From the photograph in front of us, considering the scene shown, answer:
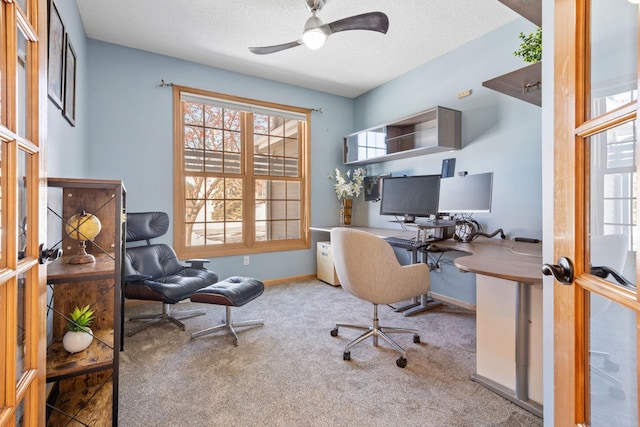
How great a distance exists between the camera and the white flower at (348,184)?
4.41 metres

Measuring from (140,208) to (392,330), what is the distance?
285 cm

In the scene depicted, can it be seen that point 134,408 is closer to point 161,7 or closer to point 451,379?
point 451,379

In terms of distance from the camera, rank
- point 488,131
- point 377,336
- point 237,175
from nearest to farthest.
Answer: point 377,336 < point 488,131 < point 237,175

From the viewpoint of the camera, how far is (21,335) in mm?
774

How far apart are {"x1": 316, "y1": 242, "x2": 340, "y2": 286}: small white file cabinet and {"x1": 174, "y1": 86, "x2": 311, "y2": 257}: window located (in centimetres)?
27

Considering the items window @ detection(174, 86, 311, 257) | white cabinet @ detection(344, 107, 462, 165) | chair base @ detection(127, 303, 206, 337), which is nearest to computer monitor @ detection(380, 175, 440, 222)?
white cabinet @ detection(344, 107, 462, 165)

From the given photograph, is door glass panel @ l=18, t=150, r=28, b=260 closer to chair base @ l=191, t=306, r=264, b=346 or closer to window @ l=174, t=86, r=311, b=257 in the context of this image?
chair base @ l=191, t=306, r=264, b=346

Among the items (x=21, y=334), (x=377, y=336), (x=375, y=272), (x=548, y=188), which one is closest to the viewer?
(x=21, y=334)

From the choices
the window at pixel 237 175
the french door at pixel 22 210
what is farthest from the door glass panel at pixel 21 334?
the window at pixel 237 175

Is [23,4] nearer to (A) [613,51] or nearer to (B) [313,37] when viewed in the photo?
(A) [613,51]

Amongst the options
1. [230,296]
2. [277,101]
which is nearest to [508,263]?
[230,296]

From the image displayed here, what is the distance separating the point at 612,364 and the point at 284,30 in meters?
3.16

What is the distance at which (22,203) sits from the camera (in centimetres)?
79

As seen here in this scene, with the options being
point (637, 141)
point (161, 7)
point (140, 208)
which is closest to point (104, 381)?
point (140, 208)
